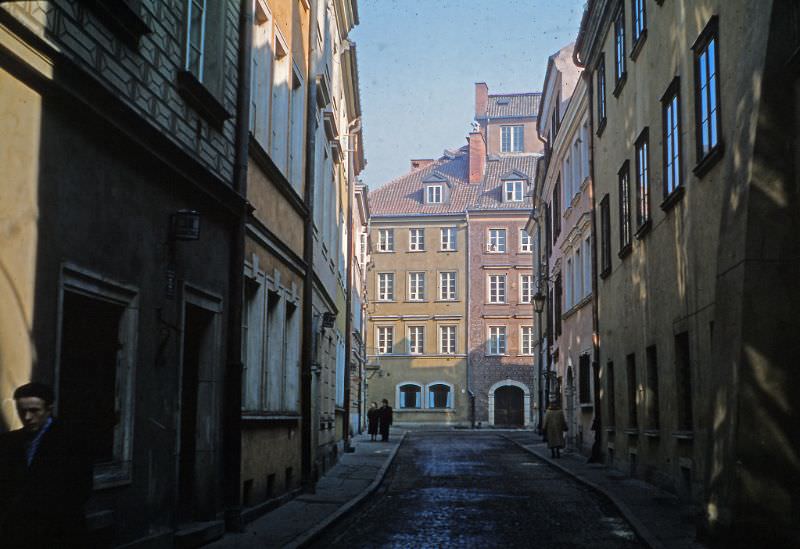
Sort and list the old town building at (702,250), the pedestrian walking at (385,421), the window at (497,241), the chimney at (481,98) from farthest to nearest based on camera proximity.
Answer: the chimney at (481,98), the window at (497,241), the pedestrian walking at (385,421), the old town building at (702,250)

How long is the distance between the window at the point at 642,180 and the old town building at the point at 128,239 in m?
8.74

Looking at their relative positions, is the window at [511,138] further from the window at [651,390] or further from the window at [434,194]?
the window at [651,390]

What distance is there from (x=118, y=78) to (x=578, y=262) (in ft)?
74.0

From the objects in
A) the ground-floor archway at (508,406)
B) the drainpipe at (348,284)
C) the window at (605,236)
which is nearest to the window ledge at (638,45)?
the window at (605,236)

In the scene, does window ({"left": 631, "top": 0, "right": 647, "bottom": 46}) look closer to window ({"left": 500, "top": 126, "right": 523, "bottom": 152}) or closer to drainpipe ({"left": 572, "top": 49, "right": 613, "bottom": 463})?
drainpipe ({"left": 572, "top": 49, "right": 613, "bottom": 463})

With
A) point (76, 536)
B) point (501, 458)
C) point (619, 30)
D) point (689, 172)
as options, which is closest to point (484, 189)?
point (501, 458)

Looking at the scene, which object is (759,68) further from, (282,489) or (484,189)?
(484,189)

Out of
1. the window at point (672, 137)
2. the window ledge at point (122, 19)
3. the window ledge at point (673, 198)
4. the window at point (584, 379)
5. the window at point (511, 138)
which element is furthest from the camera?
the window at point (511, 138)

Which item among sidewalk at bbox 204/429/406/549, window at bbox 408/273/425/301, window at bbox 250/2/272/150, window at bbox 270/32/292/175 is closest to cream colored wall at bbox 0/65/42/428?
sidewalk at bbox 204/429/406/549

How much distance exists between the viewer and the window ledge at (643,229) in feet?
59.0

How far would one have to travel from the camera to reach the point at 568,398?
3259 cm

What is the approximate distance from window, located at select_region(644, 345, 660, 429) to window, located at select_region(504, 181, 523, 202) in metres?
49.8

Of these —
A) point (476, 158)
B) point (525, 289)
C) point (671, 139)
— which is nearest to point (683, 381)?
point (671, 139)

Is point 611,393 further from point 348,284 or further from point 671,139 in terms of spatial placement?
point 348,284
